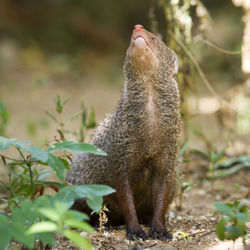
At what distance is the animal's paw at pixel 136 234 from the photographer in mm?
2652

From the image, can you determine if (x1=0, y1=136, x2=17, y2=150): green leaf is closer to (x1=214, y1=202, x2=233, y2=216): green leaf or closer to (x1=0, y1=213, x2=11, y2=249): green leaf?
(x1=0, y1=213, x2=11, y2=249): green leaf

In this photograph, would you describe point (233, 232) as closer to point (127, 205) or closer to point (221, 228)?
point (221, 228)

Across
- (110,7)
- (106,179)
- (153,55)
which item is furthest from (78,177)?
(110,7)

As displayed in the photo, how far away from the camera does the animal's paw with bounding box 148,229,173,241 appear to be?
8.70 feet

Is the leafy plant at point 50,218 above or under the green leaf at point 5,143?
under

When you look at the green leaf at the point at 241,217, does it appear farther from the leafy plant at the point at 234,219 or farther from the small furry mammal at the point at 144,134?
the small furry mammal at the point at 144,134

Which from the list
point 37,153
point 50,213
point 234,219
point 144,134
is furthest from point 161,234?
point 50,213

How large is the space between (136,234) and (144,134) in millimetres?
585

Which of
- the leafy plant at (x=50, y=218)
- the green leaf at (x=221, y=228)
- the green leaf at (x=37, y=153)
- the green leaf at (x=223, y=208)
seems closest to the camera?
the leafy plant at (x=50, y=218)

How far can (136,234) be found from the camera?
2676mm

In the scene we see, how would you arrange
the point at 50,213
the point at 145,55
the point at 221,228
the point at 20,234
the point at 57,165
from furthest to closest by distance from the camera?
the point at 145,55 → the point at 221,228 → the point at 57,165 → the point at 20,234 → the point at 50,213

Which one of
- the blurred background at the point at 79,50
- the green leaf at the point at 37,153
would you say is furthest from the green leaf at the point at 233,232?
the blurred background at the point at 79,50

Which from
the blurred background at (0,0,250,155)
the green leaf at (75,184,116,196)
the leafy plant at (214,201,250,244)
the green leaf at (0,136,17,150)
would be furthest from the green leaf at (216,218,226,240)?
the blurred background at (0,0,250,155)

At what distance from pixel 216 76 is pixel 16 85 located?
12.0 feet
